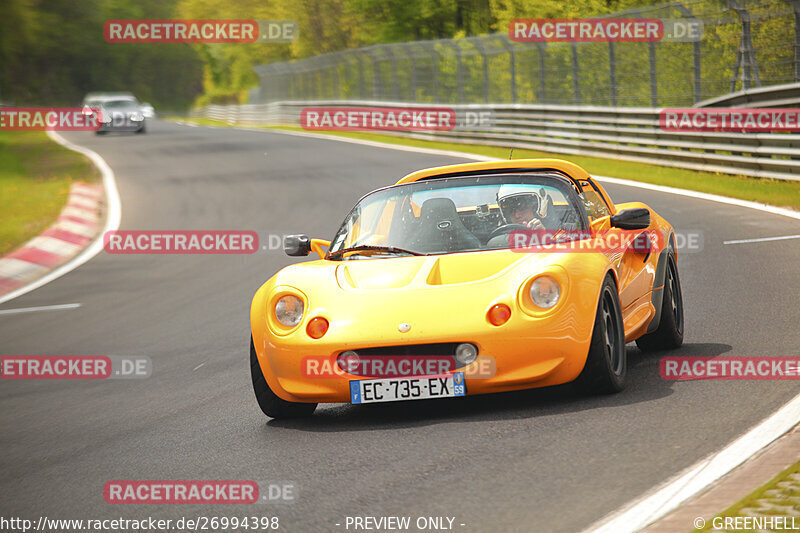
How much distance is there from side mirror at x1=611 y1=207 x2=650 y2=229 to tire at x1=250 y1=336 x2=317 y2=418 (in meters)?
2.06

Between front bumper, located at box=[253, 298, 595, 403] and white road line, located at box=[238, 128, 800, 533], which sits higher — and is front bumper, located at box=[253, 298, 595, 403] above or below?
above

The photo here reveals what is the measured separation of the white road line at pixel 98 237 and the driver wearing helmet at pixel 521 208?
812cm

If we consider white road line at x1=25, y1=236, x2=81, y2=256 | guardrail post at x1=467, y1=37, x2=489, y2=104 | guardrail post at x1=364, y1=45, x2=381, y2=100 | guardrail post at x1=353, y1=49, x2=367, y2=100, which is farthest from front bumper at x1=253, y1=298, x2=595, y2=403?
guardrail post at x1=353, y1=49, x2=367, y2=100

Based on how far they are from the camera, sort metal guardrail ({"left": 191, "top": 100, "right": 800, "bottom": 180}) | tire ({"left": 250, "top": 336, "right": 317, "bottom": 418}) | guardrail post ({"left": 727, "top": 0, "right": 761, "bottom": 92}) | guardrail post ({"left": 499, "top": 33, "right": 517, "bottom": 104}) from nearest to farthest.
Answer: tire ({"left": 250, "top": 336, "right": 317, "bottom": 418})
metal guardrail ({"left": 191, "top": 100, "right": 800, "bottom": 180})
guardrail post ({"left": 727, "top": 0, "right": 761, "bottom": 92})
guardrail post ({"left": 499, "top": 33, "right": 517, "bottom": 104})

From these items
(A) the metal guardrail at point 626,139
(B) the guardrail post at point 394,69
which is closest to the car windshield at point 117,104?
(B) the guardrail post at point 394,69

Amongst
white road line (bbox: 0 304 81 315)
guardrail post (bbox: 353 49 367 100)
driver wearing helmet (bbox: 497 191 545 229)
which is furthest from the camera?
guardrail post (bbox: 353 49 367 100)

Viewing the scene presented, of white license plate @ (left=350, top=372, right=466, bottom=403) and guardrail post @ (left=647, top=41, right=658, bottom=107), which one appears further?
guardrail post @ (left=647, top=41, right=658, bottom=107)

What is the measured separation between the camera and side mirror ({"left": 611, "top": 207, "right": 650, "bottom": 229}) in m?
6.32

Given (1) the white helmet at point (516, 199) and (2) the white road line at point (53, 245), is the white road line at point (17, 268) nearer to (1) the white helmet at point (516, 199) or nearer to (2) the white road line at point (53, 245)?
(2) the white road line at point (53, 245)

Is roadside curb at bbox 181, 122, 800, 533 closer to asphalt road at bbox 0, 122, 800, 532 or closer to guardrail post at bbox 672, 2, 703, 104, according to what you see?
asphalt road at bbox 0, 122, 800, 532

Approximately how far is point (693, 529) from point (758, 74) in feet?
53.7

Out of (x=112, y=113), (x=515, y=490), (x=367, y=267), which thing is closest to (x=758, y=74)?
(x=367, y=267)

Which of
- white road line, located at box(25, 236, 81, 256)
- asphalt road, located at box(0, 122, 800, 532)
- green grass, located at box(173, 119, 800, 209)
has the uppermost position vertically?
asphalt road, located at box(0, 122, 800, 532)

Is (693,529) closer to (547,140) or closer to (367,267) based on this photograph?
(367,267)
